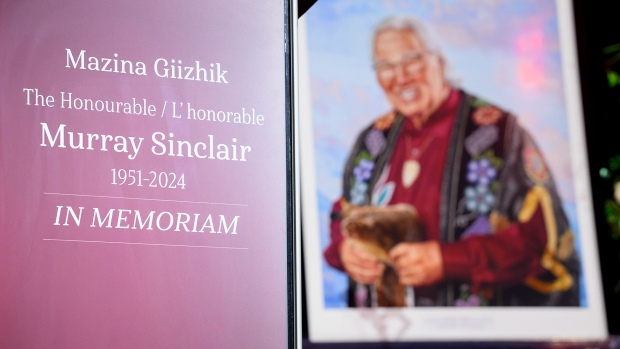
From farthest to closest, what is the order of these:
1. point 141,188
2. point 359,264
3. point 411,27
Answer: point 411,27 < point 359,264 < point 141,188

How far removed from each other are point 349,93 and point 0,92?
2.78 feet

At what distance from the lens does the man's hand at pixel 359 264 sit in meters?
1.54

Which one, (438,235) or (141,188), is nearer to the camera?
(141,188)

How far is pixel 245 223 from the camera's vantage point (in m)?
1.03

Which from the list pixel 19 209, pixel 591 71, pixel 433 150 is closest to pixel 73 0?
pixel 19 209

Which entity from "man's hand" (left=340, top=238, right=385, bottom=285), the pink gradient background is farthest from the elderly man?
the pink gradient background

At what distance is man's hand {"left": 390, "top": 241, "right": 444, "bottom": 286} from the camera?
1542mm

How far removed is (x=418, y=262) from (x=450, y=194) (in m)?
0.16

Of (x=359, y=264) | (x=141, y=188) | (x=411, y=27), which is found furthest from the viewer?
(x=411, y=27)

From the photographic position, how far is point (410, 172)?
1604mm

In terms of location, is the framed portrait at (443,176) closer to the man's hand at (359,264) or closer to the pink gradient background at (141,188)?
the man's hand at (359,264)

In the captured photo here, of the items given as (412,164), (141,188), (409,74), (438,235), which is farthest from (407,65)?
(141,188)

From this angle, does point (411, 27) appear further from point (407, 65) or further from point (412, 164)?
point (412, 164)

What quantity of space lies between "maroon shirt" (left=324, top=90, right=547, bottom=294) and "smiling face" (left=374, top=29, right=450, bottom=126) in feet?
0.09
